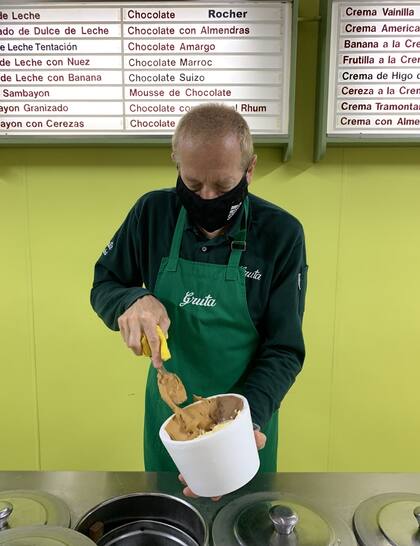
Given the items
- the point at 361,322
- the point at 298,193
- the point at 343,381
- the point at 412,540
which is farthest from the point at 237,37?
the point at 412,540

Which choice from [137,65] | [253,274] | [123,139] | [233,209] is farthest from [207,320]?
[137,65]

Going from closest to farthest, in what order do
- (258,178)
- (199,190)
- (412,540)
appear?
(412,540)
(199,190)
(258,178)

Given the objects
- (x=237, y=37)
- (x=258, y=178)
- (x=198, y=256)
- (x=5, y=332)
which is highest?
(x=237, y=37)

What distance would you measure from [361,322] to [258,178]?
2.47 feet

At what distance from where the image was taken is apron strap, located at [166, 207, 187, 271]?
1.35 m

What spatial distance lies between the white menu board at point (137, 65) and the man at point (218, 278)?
2.23 feet

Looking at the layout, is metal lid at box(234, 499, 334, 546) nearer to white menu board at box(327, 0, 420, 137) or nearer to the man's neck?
the man's neck

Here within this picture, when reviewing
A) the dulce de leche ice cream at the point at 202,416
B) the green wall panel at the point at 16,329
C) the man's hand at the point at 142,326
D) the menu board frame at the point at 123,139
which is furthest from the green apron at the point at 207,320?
the green wall panel at the point at 16,329

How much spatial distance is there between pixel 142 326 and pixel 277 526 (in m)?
0.44

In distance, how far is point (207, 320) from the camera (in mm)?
1336

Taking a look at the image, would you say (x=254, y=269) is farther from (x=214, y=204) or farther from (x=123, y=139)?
(x=123, y=139)

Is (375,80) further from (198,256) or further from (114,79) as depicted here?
(198,256)

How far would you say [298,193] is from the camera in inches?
84.4

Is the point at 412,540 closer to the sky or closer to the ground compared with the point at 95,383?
closer to the sky
